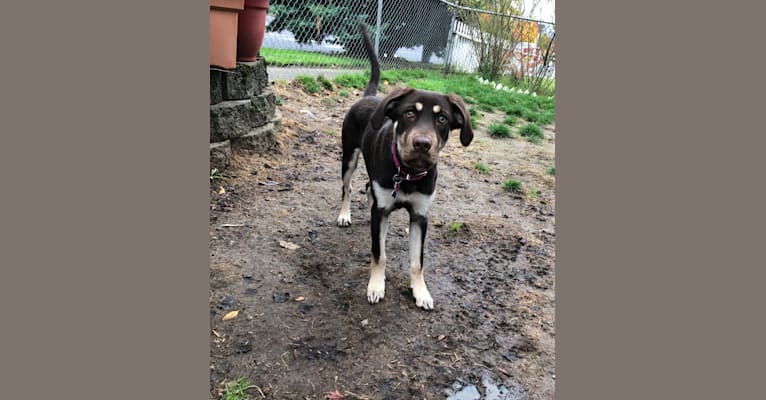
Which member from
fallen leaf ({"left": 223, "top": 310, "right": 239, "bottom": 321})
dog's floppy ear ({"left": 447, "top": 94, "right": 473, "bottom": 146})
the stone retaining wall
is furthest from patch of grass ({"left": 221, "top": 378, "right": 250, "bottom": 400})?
the stone retaining wall

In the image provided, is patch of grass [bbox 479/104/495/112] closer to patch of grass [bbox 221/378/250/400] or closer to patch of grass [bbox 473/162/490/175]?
patch of grass [bbox 473/162/490/175]

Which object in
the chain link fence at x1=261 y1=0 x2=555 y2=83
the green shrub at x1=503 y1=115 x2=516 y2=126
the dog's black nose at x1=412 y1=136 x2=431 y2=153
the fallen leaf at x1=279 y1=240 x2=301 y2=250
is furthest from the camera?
the green shrub at x1=503 y1=115 x2=516 y2=126

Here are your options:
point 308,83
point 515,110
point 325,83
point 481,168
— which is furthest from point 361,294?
point 515,110

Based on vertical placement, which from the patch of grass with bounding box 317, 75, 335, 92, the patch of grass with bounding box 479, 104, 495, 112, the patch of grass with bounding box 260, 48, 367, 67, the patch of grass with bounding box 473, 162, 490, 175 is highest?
the patch of grass with bounding box 260, 48, 367, 67

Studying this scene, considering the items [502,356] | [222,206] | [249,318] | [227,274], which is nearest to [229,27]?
[222,206]

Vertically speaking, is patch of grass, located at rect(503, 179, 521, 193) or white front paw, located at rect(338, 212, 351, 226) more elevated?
patch of grass, located at rect(503, 179, 521, 193)

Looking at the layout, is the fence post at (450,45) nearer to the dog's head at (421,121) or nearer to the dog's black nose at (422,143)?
the dog's head at (421,121)

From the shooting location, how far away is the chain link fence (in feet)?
25.2

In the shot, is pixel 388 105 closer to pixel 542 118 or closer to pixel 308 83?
pixel 308 83

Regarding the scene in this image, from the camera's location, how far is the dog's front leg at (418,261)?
305cm

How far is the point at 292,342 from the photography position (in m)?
2.53

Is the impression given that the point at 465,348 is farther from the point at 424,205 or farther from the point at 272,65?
the point at 272,65

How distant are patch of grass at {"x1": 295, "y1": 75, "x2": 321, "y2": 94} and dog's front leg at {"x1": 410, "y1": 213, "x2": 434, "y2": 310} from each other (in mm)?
4677

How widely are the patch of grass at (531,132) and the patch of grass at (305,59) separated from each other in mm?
3535
